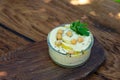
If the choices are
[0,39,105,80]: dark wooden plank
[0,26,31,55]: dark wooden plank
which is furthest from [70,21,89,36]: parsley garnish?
[0,26,31,55]: dark wooden plank

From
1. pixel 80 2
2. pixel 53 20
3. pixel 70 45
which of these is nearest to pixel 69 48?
pixel 70 45

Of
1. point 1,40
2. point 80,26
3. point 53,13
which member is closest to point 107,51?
point 80,26

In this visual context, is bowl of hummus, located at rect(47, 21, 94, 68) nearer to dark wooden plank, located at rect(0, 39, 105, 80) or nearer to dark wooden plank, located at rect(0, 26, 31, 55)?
dark wooden plank, located at rect(0, 39, 105, 80)

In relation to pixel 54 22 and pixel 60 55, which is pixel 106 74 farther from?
pixel 54 22

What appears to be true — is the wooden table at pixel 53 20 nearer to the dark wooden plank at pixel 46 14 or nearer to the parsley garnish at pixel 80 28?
the dark wooden plank at pixel 46 14

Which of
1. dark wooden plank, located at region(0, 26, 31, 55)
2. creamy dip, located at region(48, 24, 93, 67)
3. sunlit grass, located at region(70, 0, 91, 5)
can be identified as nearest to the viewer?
creamy dip, located at region(48, 24, 93, 67)

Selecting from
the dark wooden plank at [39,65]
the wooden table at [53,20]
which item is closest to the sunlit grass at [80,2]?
the wooden table at [53,20]

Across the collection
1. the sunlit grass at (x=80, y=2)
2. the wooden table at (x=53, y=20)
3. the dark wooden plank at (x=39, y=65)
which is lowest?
the dark wooden plank at (x=39, y=65)

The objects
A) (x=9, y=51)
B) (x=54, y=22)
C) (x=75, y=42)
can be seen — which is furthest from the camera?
(x=54, y=22)
